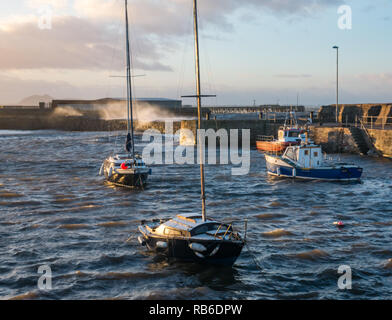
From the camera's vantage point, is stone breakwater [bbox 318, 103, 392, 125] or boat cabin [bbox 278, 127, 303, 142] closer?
boat cabin [bbox 278, 127, 303, 142]

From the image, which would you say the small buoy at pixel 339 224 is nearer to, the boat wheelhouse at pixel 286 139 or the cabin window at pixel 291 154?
the cabin window at pixel 291 154

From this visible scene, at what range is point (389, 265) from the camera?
1688 centimetres

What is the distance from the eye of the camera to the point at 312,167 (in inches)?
1321

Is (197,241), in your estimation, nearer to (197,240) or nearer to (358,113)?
(197,240)

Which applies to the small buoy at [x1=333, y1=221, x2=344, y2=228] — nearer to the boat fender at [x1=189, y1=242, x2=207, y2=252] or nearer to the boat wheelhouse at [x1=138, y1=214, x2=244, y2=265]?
the boat wheelhouse at [x1=138, y1=214, x2=244, y2=265]

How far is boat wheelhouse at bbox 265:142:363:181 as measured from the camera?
3278cm

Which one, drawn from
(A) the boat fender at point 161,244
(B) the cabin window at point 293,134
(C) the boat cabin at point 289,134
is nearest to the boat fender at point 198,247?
(A) the boat fender at point 161,244

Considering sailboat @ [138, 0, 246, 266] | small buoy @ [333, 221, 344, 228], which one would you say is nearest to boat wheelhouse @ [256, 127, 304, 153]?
small buoy @ [333, 221, 344, 228]

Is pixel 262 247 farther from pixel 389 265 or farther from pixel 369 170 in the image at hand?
pixel 369 170

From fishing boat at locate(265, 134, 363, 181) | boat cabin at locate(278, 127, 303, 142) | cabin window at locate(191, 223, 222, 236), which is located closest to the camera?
cabin window at locate(191, 223, 222, 236)

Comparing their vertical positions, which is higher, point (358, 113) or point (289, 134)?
point (358, 113)

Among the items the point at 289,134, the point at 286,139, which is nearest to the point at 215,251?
the point at 286,139
